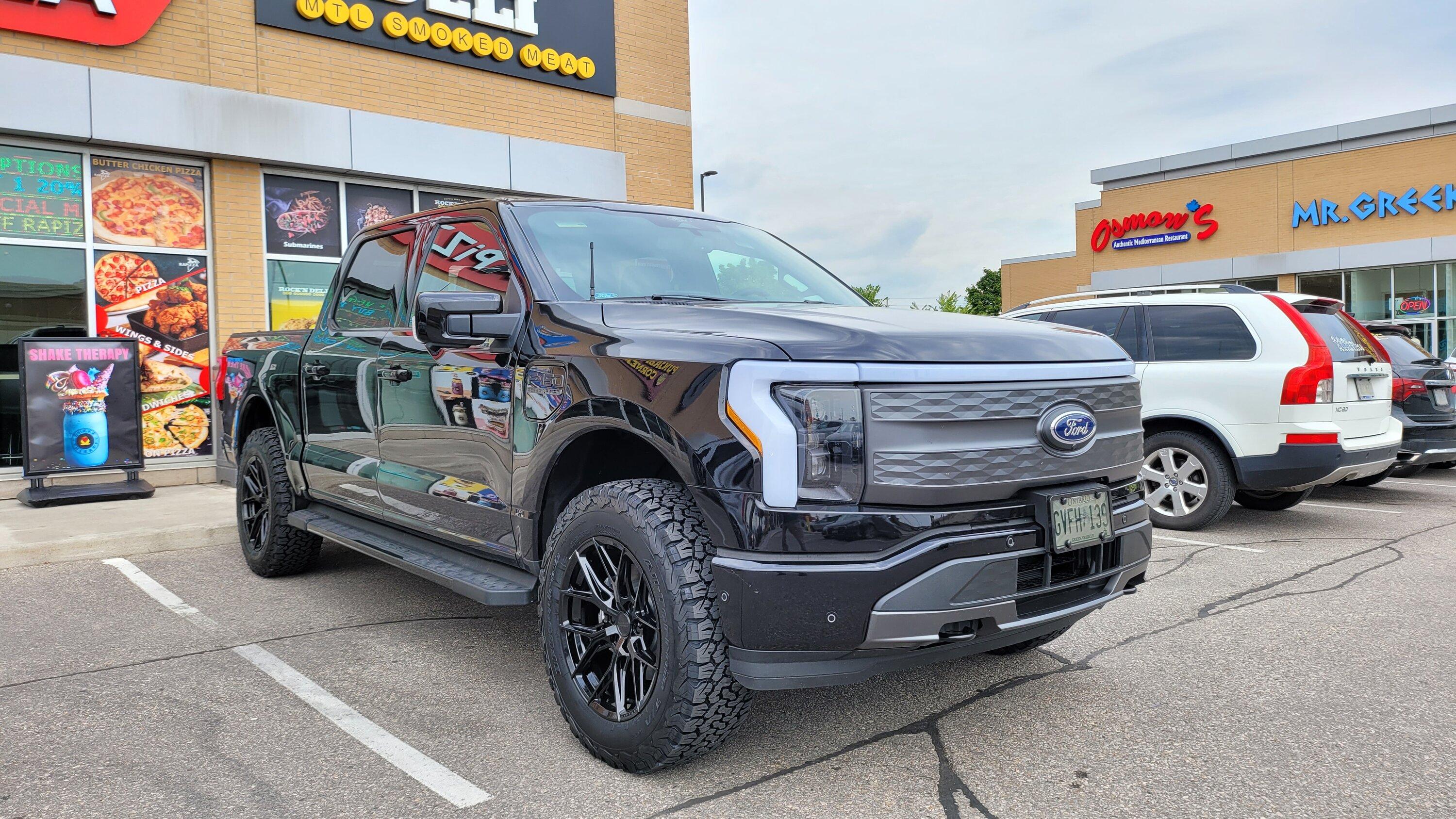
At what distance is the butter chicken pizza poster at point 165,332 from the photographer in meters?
9.55

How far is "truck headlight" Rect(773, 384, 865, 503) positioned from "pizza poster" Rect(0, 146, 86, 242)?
933 centimetres

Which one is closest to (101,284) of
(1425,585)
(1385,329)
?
(1425,585)

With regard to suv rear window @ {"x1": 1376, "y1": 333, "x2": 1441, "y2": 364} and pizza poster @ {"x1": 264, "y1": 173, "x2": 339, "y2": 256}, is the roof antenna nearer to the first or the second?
pizza poster @ {"x1": 264, "y1": 173, "x2": 339, "y2": 256}

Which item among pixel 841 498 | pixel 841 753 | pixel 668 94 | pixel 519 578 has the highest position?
pixel 668 94

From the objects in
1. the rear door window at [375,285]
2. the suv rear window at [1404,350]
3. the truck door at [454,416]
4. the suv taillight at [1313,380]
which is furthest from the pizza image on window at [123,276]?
the suv rear window at [1404,350]

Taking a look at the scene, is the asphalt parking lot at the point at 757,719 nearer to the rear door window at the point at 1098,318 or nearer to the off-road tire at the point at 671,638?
the off-road tire at the point at 671,638

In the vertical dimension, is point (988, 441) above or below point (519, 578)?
above

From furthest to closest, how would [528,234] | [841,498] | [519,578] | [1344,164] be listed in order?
[1344,164]
[528,234]
[519,578]
[841,498]

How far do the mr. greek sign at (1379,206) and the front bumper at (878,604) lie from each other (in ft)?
83.9

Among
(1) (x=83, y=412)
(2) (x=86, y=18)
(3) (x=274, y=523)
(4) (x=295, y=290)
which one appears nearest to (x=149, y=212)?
(4) (x=295, y=290)

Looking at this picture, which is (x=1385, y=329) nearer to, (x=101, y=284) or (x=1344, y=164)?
(x=101, y=284)

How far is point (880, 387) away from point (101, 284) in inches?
372

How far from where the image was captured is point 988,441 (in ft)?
9.29

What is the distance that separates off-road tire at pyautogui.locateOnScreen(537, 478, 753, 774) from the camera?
2727 mm
